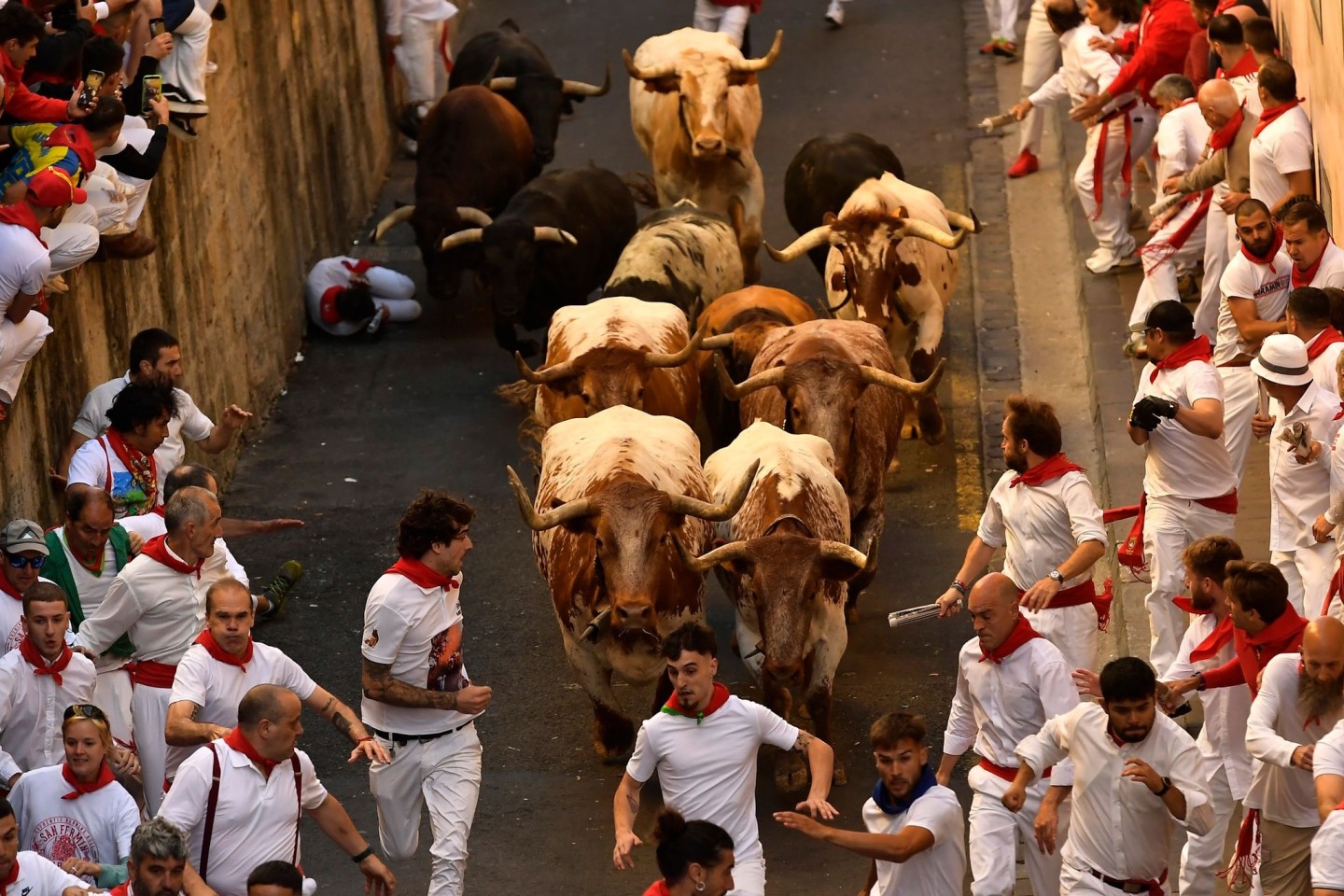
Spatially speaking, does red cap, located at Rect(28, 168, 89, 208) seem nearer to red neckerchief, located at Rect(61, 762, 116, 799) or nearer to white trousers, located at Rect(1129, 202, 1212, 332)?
red neckerchief, located at Rect(61, 762, 116, 799)

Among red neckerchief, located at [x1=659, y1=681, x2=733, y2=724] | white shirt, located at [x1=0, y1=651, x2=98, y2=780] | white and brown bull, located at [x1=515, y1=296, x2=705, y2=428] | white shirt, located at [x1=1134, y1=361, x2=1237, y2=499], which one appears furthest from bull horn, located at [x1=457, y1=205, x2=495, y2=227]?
red neckerchief, located at [x1=659, y1=681, x2=733, y2=724]

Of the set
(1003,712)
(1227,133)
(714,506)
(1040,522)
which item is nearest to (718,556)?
(714,506)

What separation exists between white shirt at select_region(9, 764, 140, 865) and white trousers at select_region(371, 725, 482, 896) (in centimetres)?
115

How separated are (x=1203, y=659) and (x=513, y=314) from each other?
759 centimetres

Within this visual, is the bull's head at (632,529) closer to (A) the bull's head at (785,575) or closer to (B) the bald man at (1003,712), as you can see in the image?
(A) the bull's head at (785,575)

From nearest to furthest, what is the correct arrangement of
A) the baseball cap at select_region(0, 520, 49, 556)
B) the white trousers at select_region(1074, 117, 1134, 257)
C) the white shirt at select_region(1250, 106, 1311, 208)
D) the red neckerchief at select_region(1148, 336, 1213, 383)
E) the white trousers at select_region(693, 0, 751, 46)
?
the baseball cap at select_region(0, 520, 49, 556) < the red neckerchief at select_region(1148, 336, 1213, 383) < the white shirt at select_region(1250, 106, 1311, 208) < the white trousers at select_region(1074, 117, 1134, 257) < the white trousers at select_region(693, 0, 751, 46)

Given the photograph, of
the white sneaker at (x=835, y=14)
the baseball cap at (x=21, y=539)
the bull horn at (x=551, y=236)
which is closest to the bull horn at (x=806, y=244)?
the bull horn at (x=551, y=236)

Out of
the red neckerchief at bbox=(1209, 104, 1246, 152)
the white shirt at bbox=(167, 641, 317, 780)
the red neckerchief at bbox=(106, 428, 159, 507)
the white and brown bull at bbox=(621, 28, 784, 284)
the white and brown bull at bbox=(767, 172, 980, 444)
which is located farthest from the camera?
the white and brown bull at bbox=(621, 28, 784, 284)

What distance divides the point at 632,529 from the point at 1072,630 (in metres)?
2.08

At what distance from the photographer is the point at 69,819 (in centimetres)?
820

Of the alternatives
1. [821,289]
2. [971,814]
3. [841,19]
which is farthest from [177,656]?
[841,19]

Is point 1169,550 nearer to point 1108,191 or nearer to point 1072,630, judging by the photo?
point 1072,630

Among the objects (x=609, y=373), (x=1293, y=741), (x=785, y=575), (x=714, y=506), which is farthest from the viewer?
(x=609, y=373)

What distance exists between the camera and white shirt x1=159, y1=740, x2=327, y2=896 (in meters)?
7.90
